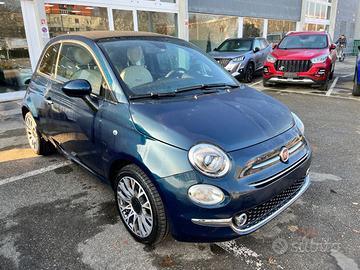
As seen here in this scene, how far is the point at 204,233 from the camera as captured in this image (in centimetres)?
220

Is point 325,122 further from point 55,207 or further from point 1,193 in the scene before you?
point 1,193

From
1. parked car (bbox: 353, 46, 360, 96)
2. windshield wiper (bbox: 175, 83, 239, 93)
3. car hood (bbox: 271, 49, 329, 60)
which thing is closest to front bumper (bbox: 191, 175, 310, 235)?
windshield wiper (bbox: 175, 83, 239, 93)

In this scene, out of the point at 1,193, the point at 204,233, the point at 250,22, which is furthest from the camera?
the point at 250,22

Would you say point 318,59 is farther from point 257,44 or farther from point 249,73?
point 257,44

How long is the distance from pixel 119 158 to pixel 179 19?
451 inches

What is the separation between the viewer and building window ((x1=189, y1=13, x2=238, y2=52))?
1397cm

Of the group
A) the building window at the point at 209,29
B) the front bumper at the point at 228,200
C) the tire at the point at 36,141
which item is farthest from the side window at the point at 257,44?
the front bumper at the point at 228,200

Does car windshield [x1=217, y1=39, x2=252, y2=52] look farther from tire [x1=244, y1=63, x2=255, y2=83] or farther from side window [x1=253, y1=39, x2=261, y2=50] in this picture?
tire [x1=244, y1=63, x2=255, y2=83]

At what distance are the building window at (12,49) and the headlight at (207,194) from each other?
7.49 m

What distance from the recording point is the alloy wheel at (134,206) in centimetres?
246

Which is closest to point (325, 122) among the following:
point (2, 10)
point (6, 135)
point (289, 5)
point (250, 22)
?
point (6, 135)

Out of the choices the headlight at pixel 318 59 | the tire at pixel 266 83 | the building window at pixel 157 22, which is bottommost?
the tire at pixel 266 83

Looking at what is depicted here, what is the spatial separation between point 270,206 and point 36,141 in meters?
3.58

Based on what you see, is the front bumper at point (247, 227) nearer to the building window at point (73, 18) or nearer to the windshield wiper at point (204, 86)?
the windshield wiper at point (204, 86)
